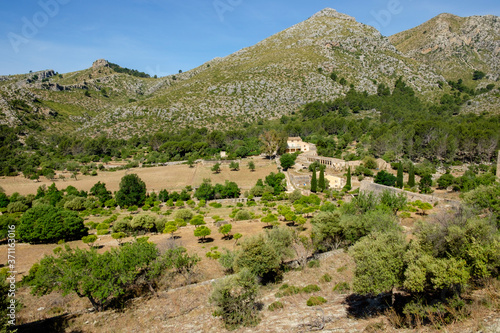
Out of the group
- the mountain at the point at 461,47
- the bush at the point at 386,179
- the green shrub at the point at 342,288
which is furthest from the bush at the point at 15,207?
the mountain at the point at 461,47

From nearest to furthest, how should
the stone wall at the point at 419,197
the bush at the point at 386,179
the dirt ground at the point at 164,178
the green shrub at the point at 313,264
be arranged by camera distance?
the green shrub at the point at 313,264
the stone wall at the point at 419,197
the bush at the point at 386,179
the dirt ground at the point at 164,178

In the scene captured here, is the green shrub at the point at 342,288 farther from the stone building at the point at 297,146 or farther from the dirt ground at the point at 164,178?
the stone building at the point at 297,146

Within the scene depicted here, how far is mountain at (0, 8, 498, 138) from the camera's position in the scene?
101 m

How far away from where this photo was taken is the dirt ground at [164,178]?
171ft

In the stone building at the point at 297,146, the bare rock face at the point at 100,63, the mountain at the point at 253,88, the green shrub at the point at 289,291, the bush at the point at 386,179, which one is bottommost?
the green shrub at the point at 289,291

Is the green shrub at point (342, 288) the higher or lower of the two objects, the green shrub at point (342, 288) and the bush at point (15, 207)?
the lower

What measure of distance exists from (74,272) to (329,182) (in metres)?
39.9

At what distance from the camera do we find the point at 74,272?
1338cm

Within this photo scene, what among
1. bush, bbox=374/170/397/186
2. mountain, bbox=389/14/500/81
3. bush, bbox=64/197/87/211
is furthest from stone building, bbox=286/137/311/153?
mountain, bbox=389/14/500/81

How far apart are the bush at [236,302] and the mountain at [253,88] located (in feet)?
285

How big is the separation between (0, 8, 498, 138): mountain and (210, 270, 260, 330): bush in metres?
87.0

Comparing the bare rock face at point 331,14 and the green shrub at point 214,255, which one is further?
the bare rock face at point 331,14

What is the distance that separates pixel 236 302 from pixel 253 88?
103083 millimetres

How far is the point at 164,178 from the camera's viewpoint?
56.5 meters
